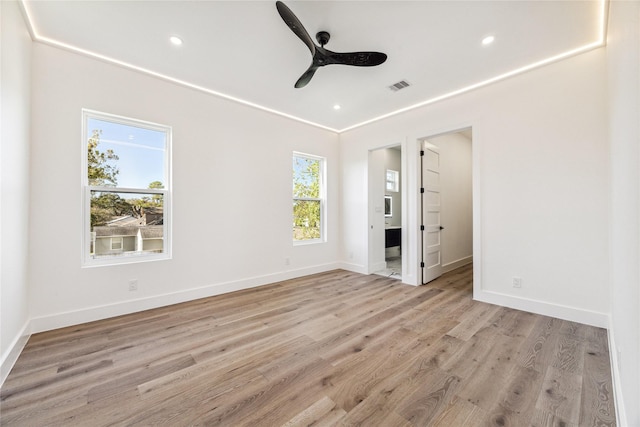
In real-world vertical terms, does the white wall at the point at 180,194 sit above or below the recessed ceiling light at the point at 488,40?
below

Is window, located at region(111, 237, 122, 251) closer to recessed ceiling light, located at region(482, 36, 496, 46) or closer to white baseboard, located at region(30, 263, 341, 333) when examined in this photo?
white baseboard, located at region(30, 263, 341, 333)

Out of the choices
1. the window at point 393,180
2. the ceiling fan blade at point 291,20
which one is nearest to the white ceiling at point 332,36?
the ceiling fan blade at point 291,20

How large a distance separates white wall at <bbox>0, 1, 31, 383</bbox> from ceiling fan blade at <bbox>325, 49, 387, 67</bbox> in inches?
96.7

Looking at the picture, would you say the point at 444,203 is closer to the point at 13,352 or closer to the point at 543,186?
the point at 543,186

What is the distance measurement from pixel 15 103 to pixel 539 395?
444cm

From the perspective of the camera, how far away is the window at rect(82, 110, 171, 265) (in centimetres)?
281

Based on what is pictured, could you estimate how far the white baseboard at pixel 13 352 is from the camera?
179cm

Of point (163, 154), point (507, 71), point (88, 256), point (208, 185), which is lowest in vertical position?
point (88, 256)

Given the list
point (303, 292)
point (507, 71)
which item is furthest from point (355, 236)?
point (507, 71)

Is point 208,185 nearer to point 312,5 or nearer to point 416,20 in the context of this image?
point 312,5

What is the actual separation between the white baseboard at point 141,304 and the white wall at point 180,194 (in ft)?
0.03

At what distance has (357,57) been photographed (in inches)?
91.8

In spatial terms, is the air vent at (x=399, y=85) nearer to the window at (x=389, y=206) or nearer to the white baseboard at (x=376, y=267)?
the white baseboard at (x=376, y=267)

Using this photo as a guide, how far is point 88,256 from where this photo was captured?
2.76 meters
